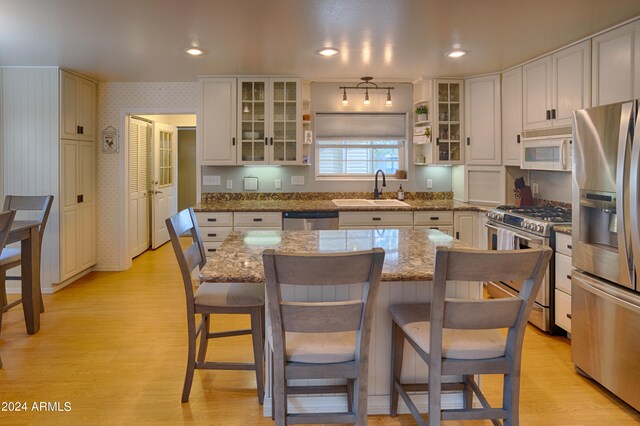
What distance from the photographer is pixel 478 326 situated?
164cm

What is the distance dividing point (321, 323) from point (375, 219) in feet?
10.5

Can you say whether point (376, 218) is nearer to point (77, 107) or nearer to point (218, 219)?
point (218, 219)

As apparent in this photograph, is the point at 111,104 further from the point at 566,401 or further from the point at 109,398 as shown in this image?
the point at 566,401

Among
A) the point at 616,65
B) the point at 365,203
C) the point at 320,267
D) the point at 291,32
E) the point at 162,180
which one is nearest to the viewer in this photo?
the point at 320,267

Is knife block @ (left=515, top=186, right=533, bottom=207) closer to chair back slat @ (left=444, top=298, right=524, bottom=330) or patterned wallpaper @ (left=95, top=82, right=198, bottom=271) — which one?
chair back slat @ (left=444, top=298, right=524, bottom=330)

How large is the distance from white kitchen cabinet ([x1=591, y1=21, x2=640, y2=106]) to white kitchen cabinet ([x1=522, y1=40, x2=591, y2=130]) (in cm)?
9

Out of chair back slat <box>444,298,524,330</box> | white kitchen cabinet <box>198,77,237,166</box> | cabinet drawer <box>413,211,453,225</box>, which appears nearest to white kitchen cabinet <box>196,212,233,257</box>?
white kitchen cabinet <box>198,77,237,166</box>

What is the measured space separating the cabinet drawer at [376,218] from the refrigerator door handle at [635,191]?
8.37ft

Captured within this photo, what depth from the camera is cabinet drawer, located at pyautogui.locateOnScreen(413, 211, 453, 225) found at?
4758 millimetres

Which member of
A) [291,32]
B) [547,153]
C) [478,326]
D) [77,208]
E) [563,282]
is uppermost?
[291,32]

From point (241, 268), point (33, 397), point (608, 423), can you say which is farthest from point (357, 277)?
point (33, 397)

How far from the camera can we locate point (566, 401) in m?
2.48

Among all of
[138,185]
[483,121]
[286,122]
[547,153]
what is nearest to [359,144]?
[286,122]

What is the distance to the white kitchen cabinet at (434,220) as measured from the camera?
4.76 metres
